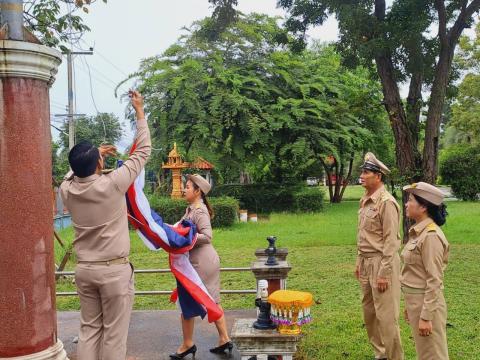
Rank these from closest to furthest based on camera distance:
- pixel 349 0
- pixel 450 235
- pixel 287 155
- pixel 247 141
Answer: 1. pixel 349 0
2. pixel 450 235
3. pixel 247 141
4. pixel 287 155

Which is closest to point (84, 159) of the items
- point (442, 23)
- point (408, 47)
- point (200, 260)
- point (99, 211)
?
point (99, 211)

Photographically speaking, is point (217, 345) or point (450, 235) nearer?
point (217, 345)

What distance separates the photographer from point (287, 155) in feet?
68.4

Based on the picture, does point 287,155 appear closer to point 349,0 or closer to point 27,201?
point 349,0

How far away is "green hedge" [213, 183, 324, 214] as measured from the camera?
2091 cm

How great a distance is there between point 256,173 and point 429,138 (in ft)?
49.2

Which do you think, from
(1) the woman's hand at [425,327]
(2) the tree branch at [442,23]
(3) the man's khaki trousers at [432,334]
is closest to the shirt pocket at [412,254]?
(3) the man's khaki trousers at [432,334]

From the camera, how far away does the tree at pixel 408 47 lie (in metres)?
10.2

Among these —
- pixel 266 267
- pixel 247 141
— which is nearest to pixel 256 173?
pixel 247 141

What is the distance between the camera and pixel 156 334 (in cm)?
588

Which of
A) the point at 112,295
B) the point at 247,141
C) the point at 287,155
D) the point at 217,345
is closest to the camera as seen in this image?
the point at 112,295

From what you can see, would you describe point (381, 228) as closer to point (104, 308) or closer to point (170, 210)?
point (104, 308)

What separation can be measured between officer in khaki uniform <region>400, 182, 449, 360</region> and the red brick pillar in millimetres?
2555

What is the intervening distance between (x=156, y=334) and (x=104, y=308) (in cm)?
236
